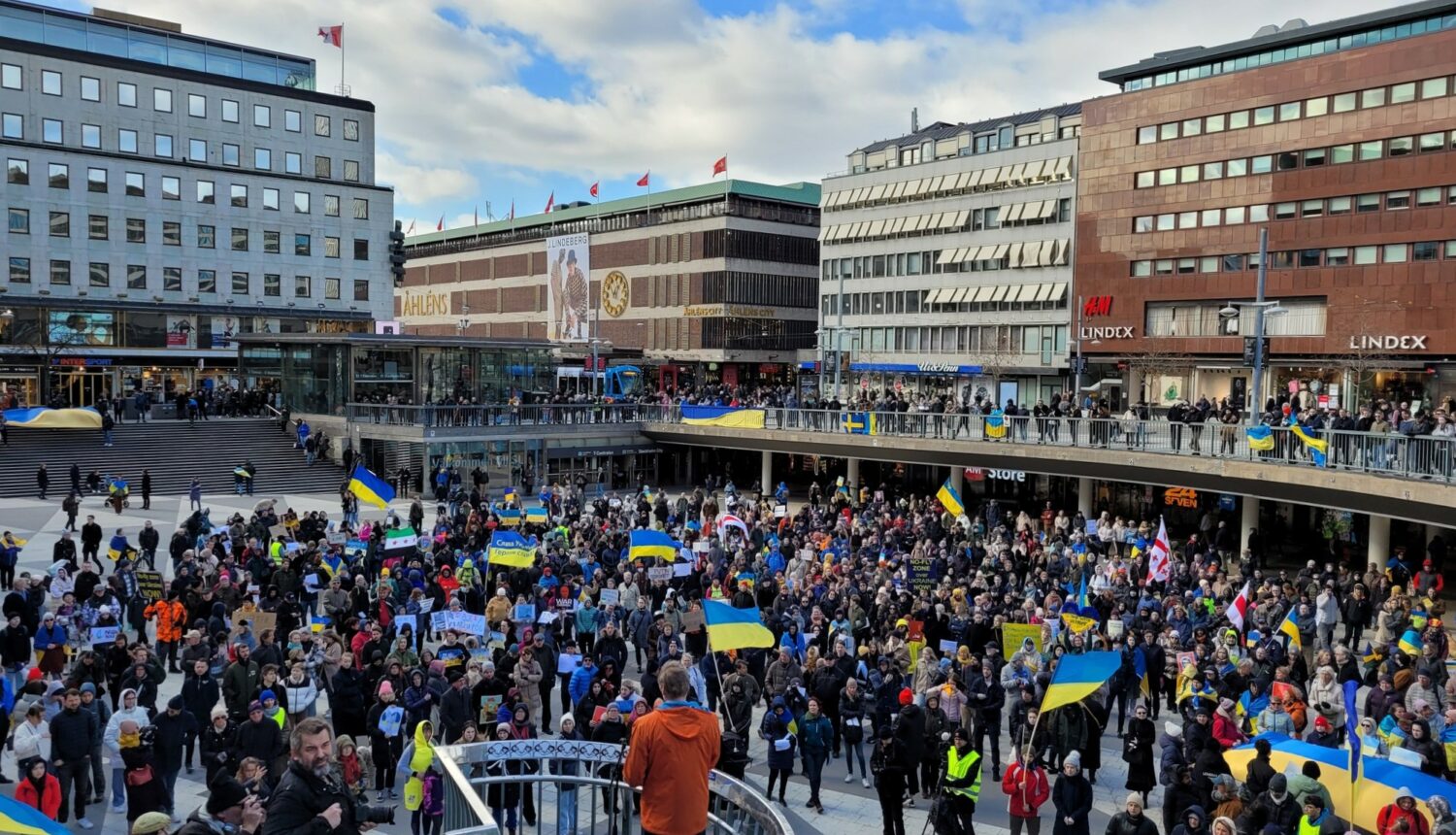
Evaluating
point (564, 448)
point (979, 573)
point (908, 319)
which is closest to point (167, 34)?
point (564, 448)

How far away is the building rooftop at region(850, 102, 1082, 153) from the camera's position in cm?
6412

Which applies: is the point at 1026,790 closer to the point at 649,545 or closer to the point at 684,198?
the point at 649,545

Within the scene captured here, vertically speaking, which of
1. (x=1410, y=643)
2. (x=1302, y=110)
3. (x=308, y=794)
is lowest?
(x=1410, y=643)

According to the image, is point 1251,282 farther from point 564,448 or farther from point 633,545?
point 633,545

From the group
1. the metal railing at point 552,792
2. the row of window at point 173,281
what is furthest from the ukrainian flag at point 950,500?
the row of window at point 173,281

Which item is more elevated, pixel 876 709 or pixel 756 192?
pixel 756 192

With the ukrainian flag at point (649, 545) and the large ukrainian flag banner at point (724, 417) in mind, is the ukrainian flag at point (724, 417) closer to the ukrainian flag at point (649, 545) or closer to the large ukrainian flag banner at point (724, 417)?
the large ukrainian flag banner at point (724, 417)

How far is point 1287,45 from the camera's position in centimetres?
5156

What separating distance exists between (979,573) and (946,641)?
17.9 ft

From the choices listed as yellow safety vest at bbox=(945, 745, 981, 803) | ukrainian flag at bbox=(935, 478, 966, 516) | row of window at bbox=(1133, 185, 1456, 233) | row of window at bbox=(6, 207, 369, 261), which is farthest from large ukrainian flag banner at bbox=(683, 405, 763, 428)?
yellow safety vest at bbox=(945, 745, 981, 803)

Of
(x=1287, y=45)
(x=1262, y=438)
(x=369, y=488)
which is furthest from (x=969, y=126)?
(x=369, y=488)

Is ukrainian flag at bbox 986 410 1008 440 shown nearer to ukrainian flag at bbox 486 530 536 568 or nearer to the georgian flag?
the georgian flag

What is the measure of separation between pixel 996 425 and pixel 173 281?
48.7m

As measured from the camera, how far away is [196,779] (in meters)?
13.8
